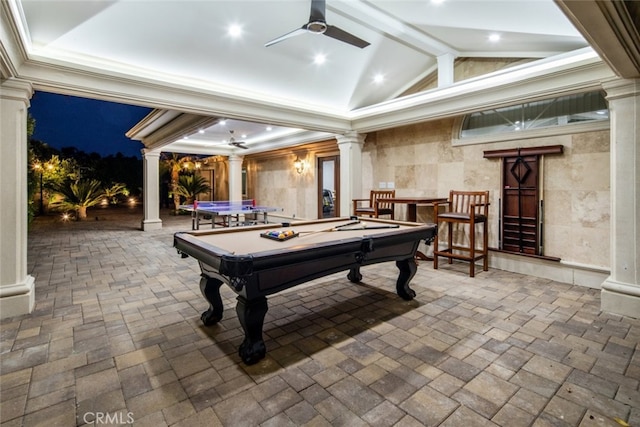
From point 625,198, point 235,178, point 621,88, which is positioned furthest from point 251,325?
point 235,178

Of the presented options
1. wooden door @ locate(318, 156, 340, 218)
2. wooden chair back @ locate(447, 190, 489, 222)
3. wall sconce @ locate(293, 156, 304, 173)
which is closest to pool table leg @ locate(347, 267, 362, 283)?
wooden chair back @ locate(447, 190, 489, 222)

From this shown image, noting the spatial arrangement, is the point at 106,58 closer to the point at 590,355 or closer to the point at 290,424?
the point at 290,424

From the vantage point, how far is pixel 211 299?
9.43 ft

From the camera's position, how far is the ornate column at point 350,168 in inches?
248

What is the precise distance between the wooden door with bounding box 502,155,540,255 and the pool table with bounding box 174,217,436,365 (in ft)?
6.48

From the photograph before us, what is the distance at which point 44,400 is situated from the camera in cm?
185

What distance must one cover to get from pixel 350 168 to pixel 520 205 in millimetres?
3006

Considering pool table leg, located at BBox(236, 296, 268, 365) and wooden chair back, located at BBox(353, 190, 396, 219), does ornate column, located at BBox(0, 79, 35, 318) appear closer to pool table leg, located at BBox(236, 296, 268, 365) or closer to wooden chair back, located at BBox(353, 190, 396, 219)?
pool table leg, located at BBox(236, 296, 268, 365)

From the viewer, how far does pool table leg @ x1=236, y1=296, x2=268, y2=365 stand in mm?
2230

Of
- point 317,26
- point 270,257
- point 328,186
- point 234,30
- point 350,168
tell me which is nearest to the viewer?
point 270,257

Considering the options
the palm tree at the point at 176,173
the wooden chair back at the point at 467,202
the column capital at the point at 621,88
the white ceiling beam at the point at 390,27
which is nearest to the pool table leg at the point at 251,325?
the white ceiling beam at the point at 390,27

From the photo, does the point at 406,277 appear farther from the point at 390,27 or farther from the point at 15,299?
the point at 15,299

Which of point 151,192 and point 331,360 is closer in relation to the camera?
point 331,360

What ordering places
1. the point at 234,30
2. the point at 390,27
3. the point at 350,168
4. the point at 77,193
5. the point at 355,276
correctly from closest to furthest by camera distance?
the point at 234,30 → the point at 390,27 → the point at 355,276 → the point at 350,168 → the point at 77,193
